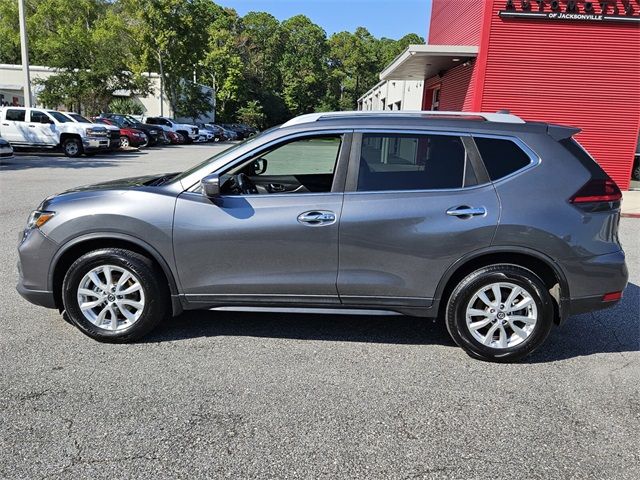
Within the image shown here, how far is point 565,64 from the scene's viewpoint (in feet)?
43.4

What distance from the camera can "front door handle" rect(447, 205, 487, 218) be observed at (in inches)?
146

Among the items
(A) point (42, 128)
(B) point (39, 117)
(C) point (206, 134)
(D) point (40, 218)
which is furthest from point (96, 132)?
(C) point (206, 134)

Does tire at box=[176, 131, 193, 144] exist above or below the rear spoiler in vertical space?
below

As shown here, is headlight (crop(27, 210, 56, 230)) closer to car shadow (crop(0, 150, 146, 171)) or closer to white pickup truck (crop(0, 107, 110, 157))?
car shadow (crop(0, 150, 146, 171))

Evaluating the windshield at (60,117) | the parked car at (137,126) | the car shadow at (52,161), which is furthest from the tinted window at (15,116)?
the parked car at (137,126)

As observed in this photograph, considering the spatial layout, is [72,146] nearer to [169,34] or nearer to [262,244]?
[262,244]

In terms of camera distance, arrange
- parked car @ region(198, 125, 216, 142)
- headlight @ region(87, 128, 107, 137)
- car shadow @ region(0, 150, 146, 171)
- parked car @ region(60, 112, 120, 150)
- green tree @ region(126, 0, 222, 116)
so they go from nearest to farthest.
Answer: car shadow @ region(0, 150, 146, 171)
headlight @ region(87, 128, 107, 137)
parked car @ region(60, 112, 120, 150)
green tree @ region(126, 0, 222, 116)
parked car @ region(198, 125, 216, 142)

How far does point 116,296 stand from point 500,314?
283cm

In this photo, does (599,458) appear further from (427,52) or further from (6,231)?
(427,52)

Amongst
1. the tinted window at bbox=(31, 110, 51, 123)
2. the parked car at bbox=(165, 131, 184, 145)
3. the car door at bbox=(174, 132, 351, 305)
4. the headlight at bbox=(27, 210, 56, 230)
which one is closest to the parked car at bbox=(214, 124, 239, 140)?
the parked car at bbox=(165, 131, 184, 145)

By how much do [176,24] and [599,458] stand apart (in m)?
42.5

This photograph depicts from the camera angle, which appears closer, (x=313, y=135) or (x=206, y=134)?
(x=313, y=135)

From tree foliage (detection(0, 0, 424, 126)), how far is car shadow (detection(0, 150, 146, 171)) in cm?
1794

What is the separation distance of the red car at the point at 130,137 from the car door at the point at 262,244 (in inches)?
977
